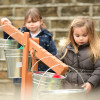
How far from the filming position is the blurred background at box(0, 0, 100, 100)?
434 centimetres

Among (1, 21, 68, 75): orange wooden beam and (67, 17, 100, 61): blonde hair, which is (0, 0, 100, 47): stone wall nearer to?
(67, 17, 100, 61): blonde hair

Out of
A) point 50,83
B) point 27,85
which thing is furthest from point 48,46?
point 50,83

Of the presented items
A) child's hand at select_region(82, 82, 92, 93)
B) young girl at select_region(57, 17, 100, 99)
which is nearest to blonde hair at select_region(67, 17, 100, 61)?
young girl at select_region(57, 17, 100, 99)

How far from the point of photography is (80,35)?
291cm

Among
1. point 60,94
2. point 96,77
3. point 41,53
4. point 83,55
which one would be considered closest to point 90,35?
point 83,55

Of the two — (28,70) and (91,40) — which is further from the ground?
(91,40)

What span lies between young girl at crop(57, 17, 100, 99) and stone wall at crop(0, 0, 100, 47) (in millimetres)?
1354

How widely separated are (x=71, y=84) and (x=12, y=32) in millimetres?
783

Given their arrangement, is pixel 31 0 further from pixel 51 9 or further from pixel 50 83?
pixel 50 83

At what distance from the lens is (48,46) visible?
3586 mm

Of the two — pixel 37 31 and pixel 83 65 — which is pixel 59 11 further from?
pixel 83 65

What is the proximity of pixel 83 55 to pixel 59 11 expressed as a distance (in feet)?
5.34

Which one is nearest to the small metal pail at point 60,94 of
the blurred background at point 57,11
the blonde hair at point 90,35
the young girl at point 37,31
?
the blonde hair at point 90,35

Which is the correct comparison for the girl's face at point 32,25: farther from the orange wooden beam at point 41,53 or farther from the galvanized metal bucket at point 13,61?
the galvanized metal bucket at point 13,61
